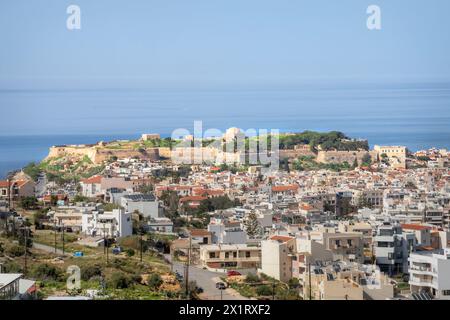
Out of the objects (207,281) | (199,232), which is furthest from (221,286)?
(199,232)

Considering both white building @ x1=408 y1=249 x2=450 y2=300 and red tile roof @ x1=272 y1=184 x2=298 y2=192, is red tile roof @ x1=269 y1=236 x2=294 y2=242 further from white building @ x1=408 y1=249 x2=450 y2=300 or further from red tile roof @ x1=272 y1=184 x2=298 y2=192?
red tile roof @ x1=272 y1=184 x2=298 y2=192

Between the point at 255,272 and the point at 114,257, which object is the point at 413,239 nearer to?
the point at 255,272

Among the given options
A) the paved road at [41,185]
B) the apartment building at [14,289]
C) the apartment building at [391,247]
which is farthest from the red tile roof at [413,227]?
the paved road at [41,185]

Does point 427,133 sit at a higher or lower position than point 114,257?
higher

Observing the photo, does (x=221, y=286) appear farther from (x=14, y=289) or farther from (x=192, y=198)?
(x=192, y=198)

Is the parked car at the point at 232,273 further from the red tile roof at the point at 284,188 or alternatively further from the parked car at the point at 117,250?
the red tile roof at the point at 284,188

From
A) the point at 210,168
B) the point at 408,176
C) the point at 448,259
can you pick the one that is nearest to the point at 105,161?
the point at 210,168
